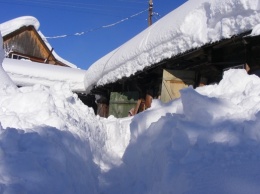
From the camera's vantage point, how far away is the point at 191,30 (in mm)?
7172

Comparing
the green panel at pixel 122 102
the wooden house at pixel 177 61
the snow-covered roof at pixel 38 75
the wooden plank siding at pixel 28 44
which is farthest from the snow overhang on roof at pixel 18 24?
the green panel at pixel 122 102

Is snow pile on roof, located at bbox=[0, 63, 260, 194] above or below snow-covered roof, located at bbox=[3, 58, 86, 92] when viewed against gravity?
below

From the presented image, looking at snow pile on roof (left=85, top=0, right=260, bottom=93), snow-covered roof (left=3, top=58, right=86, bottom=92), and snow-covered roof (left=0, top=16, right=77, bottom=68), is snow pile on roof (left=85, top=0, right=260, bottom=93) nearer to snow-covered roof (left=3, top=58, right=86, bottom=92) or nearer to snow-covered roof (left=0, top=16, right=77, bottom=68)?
snow-covered roof (left=3, top=58, right=86, bottom=92)

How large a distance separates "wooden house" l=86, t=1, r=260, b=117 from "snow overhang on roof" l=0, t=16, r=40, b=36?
10838mm

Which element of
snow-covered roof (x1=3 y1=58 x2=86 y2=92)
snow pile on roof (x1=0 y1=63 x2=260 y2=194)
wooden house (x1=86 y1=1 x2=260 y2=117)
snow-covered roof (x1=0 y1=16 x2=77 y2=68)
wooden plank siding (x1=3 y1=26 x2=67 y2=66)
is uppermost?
snow-covered roof (x1=0 y1=16 x2=77 y2=68)

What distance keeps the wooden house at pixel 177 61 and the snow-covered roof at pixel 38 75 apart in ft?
13.6

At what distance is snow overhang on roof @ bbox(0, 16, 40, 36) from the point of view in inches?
848

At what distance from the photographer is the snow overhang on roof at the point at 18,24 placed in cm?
2155

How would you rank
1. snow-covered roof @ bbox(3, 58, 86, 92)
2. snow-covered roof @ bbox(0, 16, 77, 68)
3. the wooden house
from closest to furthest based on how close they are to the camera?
1. the wooden house
2. snow-covered roof @ bbox(3, 58, 86, 92)
3. snow-covered roof @ bbox(0, 16, 77, 68)

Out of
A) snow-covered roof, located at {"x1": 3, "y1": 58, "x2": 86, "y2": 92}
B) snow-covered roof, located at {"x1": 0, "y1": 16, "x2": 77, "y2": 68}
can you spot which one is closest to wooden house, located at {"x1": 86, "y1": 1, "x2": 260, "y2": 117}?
snow-covered roof, located at {"x1": 3, "y1": 58, "x2": 86, "y2": 92}

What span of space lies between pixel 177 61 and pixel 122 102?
4.38 meters

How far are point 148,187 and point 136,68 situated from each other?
243 inches

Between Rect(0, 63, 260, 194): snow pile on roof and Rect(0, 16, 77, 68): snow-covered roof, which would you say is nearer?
Rect(0, 63, 260, 194): snow pile on roof

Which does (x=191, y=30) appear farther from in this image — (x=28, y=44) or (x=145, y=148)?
(x=28, y=44)
